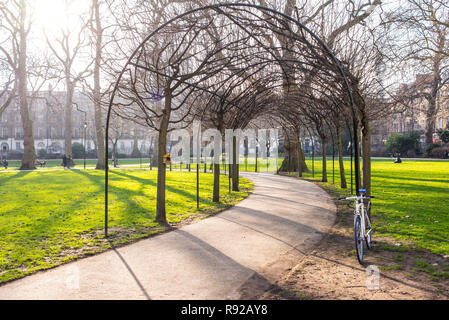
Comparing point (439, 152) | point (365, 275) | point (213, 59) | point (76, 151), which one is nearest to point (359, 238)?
point (365, 275)

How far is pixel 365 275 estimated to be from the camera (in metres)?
4.95

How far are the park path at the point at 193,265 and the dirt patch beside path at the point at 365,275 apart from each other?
9.8 inches

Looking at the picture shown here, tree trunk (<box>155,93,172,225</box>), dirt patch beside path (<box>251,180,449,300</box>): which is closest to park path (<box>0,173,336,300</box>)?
dirt patch beside path (<box>251,180,449,300</box>)

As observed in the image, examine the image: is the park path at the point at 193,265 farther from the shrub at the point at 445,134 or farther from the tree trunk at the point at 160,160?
the shrub at the point at 445,134

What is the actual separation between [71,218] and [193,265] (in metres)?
5.06

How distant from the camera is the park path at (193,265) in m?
4.30

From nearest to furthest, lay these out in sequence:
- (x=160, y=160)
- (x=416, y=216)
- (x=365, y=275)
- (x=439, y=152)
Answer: (x=365, y=275)
(x=160, y=160)
(x=416, y=216)
(x=439, y=152)

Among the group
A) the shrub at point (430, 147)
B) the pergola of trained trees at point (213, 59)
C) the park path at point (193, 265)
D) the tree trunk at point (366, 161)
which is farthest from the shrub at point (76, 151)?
the tree trunk at point (366, 161)

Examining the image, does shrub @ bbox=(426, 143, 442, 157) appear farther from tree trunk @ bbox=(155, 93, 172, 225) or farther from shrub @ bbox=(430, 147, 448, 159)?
tree trunk @ bbox=(155, 93, 172, 225)

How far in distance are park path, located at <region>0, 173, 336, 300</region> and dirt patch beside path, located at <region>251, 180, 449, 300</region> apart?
249 millimetres

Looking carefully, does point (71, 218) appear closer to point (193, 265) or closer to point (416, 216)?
point (193, 265)
